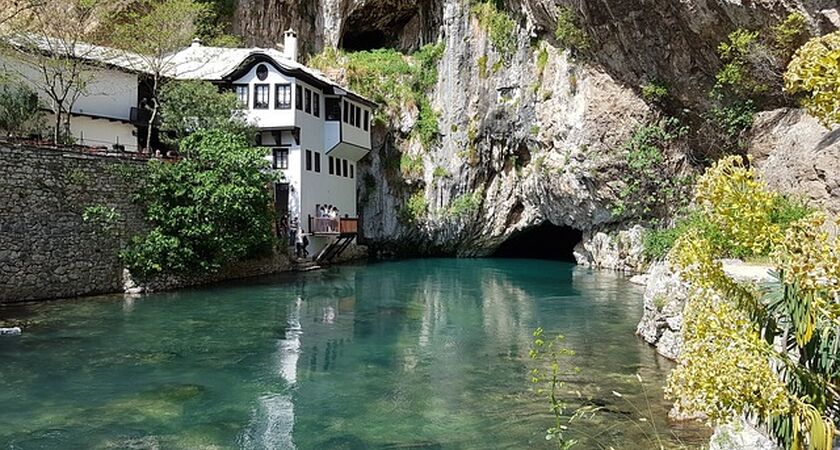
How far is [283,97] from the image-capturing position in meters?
31.1

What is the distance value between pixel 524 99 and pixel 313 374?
2583 cm

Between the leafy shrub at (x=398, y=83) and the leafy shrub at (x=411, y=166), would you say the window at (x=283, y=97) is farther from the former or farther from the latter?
the leafy shrub at (x=411, y=166)

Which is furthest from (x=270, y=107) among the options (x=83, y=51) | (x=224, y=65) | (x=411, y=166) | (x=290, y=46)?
(x=411, y=166)

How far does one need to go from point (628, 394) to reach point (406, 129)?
3116 centimetres

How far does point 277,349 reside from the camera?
13758 millimetres

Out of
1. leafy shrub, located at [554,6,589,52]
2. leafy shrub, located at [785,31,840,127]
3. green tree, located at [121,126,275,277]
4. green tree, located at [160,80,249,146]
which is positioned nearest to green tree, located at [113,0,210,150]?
green tree, located at [160,80,249,146]

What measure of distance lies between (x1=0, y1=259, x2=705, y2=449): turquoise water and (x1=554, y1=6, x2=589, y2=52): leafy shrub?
41.1ft

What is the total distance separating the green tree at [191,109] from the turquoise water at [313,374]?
8.77 meters

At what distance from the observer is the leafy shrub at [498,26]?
3500 cm

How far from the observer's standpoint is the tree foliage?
370 centimetres

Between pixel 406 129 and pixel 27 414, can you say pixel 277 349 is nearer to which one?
pixel 27 414

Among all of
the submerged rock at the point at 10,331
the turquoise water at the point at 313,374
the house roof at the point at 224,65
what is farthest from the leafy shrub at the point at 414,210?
the submerged rock at the point at 10,331

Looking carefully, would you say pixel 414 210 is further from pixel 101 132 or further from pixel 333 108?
pixel 101 132

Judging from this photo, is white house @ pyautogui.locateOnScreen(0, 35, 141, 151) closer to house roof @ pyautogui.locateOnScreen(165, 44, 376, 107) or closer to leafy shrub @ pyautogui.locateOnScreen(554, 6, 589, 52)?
house roof @ pyautogui.locateOnScreen(165, 44, 376, 107)
